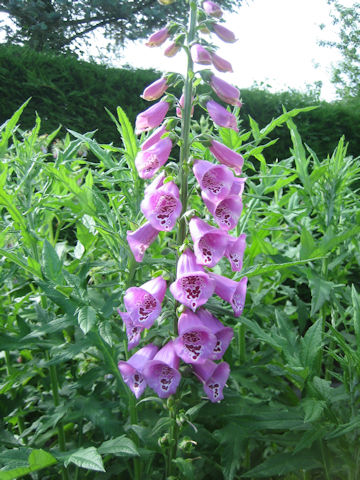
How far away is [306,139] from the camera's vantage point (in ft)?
32.0

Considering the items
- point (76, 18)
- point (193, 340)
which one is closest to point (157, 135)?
point (193, 340)

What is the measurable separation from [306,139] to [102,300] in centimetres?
875

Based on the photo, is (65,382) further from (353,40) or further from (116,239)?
(353,40)

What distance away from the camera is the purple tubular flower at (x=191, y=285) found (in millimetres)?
1353

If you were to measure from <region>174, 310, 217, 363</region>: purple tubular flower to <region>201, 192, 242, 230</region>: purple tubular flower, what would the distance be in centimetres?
30

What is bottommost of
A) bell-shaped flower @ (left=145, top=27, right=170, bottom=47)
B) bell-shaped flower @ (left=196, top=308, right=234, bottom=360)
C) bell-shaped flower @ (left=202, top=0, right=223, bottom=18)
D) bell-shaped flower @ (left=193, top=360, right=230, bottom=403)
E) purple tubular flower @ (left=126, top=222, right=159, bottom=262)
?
bell-shaped flower @ (left=193, top=360, right=230, bottom=403)

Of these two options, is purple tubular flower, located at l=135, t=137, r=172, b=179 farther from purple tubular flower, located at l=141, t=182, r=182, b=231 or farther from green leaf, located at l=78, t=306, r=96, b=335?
green leaf, located at l=78, t=306, r=96, b=335

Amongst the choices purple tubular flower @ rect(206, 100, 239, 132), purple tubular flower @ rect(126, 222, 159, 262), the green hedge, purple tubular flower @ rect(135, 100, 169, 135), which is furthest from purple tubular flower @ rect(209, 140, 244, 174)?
the green hedge

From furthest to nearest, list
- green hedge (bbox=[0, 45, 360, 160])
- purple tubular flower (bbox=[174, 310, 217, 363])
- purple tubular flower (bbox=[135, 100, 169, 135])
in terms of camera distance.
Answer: green hedge (bbox=[0, 45, 360, 160]) → purple tubular flower (bbox=[135, 100, 169, 135]) → purple tubular flower (bbox=[174, 310, 217, 363])

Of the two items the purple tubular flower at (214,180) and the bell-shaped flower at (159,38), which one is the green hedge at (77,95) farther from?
the purple tubular flower at (214,180)

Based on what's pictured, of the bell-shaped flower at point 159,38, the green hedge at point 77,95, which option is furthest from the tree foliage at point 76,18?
the bell-shaped flower at point 159,38

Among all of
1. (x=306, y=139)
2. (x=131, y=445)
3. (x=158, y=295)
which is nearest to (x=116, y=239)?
(x=158, y=295)

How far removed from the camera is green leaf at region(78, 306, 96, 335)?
4.56 feet

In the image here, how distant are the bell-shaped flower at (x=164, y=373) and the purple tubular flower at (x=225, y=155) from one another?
0.63m
